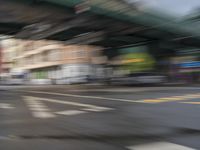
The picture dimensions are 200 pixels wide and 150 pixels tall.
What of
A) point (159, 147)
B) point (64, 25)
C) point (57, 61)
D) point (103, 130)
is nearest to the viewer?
point (159, 147)

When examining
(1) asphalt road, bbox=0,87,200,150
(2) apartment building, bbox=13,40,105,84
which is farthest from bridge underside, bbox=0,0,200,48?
(1) asphalt road, bbox=0,87,200,150

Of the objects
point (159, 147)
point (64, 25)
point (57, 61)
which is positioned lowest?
point (159, 147)

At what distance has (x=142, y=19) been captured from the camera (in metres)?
33.2

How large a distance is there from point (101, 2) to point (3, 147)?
2266 centimetres

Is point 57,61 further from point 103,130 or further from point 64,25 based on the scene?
point 103,130

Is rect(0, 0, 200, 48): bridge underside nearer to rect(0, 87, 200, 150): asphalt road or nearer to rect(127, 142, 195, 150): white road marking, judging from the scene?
rect(0, 87, 200, 150): asphalt road

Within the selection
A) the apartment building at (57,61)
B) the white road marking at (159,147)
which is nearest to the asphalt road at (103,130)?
the white road marking at (159,147)

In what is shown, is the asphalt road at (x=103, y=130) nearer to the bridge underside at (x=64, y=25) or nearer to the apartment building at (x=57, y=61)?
the bridge underside at (x=64, y=25)

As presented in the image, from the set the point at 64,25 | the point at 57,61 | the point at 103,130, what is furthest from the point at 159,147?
the point at 57,61

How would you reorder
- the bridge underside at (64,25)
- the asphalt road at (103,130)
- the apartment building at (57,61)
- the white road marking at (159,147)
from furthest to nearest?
the apartment building at (57,61)
the bridge underside at (64,25)
the asphalt road at (103,130)
the white road marking at (159,147)

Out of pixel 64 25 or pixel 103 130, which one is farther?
pixel 64 25

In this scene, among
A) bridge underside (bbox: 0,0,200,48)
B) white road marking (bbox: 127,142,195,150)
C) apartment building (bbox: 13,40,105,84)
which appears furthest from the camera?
apartment building (bbox: 13,40,105,84)

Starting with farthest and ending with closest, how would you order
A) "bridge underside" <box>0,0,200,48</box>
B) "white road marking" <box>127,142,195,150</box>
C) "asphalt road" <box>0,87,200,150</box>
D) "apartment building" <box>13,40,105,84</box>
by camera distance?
"apartment building" <box>13,40,105,84</box>, "bridge underside" <box>0,0,200,48</box>, "asphalt road" <box>0,87,200,150</box>, "white road marking" <box>127,142,195,150</box>

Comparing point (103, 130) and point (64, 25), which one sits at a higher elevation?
point (64, 25)
